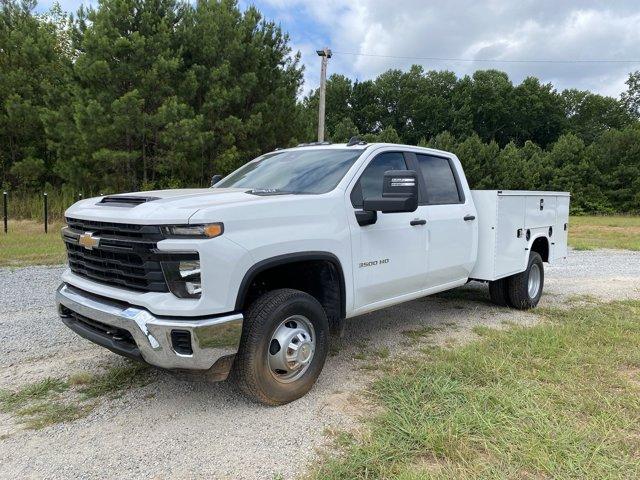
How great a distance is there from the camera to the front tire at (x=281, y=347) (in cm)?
323

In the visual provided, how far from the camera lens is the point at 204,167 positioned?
17.2m

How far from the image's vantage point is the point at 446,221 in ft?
16.0

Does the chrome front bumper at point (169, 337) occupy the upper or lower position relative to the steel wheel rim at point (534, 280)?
upper

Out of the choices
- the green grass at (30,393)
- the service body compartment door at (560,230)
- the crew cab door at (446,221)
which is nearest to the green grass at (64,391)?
the green grass at (30,393)

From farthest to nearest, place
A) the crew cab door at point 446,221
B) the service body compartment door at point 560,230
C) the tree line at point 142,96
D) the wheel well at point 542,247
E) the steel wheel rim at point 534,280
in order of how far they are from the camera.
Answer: the tree line at point 142,96 < the service body compartment door at point 560,230 < the wheel well at point 542,247 < the steel wheel rim at point 534,280 < the crew cab door at point 446,221

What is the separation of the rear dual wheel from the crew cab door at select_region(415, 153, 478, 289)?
1026 millimetres

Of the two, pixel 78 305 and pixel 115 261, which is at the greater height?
pixel 115 261

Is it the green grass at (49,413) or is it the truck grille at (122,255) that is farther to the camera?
the green grass at (49,413)

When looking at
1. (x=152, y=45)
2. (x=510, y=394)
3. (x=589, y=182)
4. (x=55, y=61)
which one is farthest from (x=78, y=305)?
(x=589, y=182)

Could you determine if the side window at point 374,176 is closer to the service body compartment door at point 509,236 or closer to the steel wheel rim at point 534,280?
the service body compartment door at point 509,236

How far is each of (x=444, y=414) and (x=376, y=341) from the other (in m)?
1.71

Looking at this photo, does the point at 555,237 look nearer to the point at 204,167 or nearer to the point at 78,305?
the point at 78,305

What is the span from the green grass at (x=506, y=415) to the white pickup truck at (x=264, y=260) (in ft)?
2.35

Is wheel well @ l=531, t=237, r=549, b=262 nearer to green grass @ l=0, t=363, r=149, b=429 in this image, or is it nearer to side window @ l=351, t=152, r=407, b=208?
side window @ l=351, t=152, r=407, b=208
